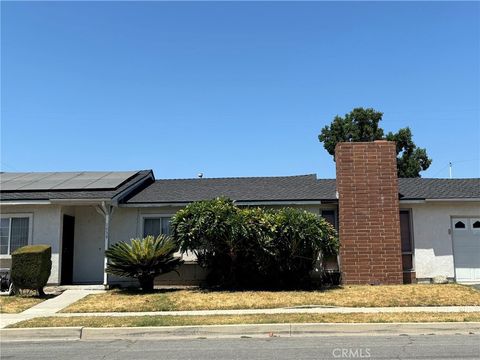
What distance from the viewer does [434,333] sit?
9.61m

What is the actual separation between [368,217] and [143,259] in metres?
7.46

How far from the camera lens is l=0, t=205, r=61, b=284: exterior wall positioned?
17.0 meters

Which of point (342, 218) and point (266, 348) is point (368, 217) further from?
point (266, 348)

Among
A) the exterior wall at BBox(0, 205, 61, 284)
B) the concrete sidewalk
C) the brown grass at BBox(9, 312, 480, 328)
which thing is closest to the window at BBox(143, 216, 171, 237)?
the exterior wall at BBox(0, 205, 61, 284)

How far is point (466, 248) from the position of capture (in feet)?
58.6

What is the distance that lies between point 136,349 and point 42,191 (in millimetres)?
11218

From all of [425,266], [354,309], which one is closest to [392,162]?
[425,266]

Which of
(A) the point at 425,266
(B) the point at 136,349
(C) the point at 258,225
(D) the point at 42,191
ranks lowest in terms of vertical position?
(B) the point at 136,349

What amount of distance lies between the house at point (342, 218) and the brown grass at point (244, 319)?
221 inches

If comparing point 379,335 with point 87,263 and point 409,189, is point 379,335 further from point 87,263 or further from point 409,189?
point 87,263

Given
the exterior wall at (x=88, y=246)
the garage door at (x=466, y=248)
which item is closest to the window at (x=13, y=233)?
the exterior wall at (x=88, y=246)

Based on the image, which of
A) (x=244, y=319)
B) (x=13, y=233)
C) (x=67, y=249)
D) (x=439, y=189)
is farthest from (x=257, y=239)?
(x=13, y=233)

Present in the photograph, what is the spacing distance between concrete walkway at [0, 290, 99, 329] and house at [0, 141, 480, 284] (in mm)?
1266

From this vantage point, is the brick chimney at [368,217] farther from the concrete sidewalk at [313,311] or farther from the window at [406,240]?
the concrete sidewalk at [313,311]
